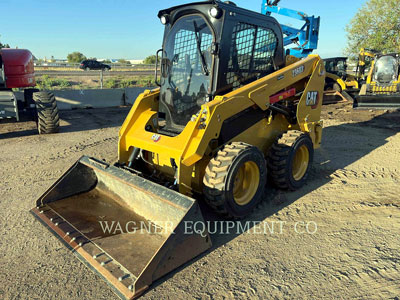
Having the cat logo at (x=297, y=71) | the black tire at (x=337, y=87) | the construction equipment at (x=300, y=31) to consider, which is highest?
the construction equipment at (x=300, y=31)

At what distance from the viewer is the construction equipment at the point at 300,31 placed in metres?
11.4

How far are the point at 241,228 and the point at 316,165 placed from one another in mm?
2933

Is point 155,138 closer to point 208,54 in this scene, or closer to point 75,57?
point 208,54

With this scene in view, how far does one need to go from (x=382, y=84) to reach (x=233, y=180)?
442 inches

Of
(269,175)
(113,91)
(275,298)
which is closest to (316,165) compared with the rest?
(269,175)

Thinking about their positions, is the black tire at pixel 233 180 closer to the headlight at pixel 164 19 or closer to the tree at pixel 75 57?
the headlight at pixel 164 19

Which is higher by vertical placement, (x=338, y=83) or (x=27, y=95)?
(x=338, y=83)

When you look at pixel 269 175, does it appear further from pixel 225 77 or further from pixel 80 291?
pixel 80 291

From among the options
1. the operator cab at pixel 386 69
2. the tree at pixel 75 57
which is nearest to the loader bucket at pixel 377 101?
the operator cab at pixel 386 69

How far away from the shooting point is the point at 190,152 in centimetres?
358

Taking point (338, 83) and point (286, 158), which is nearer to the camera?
point (286, 158)

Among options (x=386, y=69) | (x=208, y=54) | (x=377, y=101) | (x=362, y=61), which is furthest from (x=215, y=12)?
(x=362, y=61)

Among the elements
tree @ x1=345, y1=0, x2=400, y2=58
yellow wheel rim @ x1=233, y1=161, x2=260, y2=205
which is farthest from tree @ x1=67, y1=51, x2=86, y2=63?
yellow wheel rim @ x1=233, y1=161, x2=260, y2=205

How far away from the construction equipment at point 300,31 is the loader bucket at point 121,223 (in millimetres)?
9337
